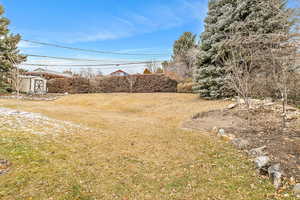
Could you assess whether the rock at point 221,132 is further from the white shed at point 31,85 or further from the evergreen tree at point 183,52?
the white shed at point 31,85

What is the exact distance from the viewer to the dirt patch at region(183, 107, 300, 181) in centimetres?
307

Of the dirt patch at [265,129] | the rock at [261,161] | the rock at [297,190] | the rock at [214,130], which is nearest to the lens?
the rock at [297,190]

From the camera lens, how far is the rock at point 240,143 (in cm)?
388

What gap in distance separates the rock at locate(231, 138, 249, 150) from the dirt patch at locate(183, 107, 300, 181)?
0.09m

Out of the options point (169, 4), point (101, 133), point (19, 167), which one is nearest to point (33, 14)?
point (169, 4)

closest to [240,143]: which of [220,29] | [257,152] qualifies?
[257,152]

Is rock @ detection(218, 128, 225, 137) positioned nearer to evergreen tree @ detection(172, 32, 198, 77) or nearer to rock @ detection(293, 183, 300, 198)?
rock @ detection(293, 183, 300, 198)

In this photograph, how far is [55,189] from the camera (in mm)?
2277

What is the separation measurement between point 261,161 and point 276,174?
425 mm

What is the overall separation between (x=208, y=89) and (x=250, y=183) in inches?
300

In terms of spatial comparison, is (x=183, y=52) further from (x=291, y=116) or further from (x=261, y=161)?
(x=261, y=161)

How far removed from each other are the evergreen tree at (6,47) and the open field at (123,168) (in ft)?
47.2

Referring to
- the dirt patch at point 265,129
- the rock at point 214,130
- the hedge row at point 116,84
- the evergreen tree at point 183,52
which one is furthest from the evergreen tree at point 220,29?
the evergreen tree at point 183,52

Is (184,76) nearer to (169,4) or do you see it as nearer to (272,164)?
(169,4)
